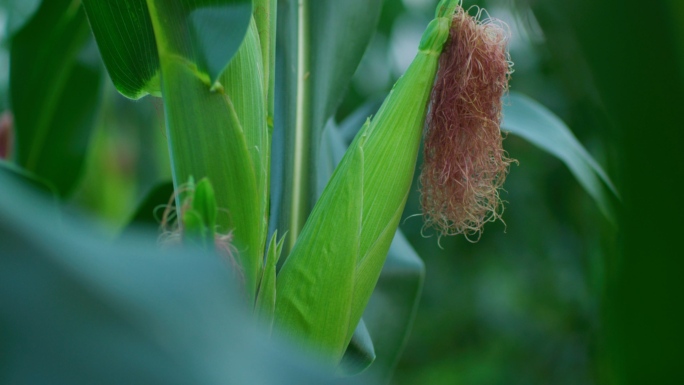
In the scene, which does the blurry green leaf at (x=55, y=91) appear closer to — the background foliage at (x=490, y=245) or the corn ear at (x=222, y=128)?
the background foliage at (x=490, y=245)

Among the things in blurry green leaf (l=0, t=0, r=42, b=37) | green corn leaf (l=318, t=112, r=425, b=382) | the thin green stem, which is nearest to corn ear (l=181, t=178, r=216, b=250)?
the thin green stem

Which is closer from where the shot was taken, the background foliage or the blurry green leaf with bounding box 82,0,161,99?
the blurry green leaf with bounding box 82,0,161,99

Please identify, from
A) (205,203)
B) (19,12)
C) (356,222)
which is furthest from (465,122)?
(19,12)

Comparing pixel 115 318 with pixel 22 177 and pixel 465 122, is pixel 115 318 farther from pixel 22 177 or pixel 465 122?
pixel 22 177

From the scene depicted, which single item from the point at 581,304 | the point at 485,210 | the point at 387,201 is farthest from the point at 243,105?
the point at 581,304

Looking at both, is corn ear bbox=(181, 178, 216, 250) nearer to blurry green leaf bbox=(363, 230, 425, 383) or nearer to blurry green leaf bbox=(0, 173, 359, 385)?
blurry green leaf bbox=(0, 173, 359, 385)
